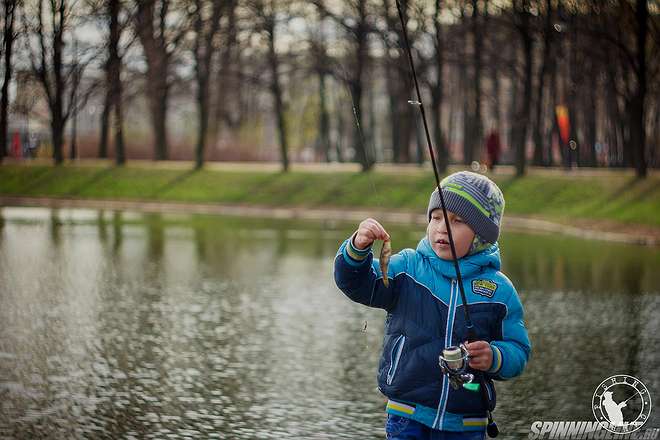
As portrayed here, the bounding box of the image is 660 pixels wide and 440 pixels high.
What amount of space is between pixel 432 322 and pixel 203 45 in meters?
47.6

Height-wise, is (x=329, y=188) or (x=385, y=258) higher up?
(x=385, y=258)

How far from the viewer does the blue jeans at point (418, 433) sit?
14.2ft

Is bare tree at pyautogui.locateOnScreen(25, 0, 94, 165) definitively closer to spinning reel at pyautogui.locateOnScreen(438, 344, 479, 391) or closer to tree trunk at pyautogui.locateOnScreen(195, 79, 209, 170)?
tree trunk at pyautogui.locateOnScreen(195, 79, 209, 170)

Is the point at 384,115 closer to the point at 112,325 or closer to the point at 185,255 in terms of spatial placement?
the point at 185,255

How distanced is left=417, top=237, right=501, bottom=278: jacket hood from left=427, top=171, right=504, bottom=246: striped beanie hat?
0.13 feet

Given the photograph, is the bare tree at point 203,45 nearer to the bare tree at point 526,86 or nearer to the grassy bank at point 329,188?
the grassy bank at point 329,188

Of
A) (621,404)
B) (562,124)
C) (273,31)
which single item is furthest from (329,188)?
(621,404)

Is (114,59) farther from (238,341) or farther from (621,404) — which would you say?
(621,404)

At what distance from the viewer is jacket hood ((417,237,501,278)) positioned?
14.4 feet

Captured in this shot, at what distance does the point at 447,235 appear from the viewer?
439cm

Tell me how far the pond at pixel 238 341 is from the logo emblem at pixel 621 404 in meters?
0.10

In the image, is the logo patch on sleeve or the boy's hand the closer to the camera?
the boy's hand

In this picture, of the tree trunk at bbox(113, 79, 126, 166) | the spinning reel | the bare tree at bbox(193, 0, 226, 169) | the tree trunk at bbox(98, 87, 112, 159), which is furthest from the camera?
the bare tree at bbox(193, 0, 226, 169)

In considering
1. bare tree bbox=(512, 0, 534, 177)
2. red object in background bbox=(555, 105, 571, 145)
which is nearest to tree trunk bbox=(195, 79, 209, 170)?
bare tree bbox=(512, 0, 534, 177)
